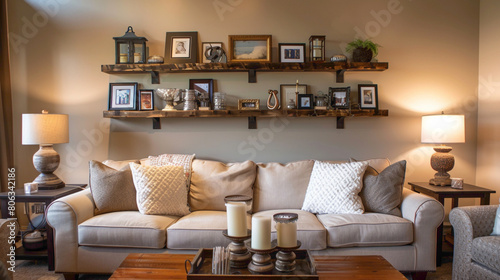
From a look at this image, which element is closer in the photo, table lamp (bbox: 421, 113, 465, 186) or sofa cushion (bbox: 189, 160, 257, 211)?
sofa cushion (bbox: 189, 160, 257, 211)

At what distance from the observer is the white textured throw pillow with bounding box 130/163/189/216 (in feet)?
8.25

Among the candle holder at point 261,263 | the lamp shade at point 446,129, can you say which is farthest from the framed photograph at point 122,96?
the lamp shade at point 446,129

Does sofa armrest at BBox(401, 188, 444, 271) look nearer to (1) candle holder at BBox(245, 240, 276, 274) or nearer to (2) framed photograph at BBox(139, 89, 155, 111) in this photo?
(1) candle holder at BBox(245, 240, 276, 274)

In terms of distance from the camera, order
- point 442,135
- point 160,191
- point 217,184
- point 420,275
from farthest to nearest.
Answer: point 442,135 < point 217,184 < point 160,191 < point 420,275

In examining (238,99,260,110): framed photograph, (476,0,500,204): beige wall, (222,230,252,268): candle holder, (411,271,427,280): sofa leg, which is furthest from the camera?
(238,99,260,110): framed photograph

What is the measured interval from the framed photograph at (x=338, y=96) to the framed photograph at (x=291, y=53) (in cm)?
43

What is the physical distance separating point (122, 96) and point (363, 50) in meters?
2.34

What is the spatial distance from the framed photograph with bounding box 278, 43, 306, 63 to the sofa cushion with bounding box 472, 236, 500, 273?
6.68 feet

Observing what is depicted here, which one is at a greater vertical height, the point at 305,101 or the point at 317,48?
the point at 317,48

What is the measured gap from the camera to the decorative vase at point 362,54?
3104mm

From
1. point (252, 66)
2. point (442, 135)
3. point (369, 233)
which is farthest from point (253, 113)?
point (442, 135)

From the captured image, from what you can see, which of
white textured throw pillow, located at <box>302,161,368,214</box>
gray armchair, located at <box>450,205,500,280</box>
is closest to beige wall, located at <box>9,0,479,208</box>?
white textured throw pillow, located at <box>302,161,368,214</box>

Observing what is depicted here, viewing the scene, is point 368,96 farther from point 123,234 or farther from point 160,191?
point 123,234

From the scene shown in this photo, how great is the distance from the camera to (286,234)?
1504mm
